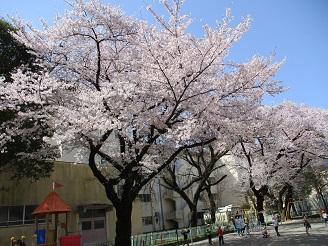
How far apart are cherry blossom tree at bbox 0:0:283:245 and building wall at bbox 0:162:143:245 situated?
5860mm

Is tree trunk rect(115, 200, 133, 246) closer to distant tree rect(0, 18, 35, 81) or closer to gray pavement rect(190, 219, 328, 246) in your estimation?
gray pavement rect(190, 219, 328, 246)

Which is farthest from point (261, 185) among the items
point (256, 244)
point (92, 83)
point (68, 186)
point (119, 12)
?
point (119, 12)

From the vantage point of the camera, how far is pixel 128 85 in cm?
1099

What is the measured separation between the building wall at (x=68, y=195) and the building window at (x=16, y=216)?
0.23 metres

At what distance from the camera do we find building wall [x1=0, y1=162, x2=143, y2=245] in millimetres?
15516

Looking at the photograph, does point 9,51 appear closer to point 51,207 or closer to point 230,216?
point 51,207

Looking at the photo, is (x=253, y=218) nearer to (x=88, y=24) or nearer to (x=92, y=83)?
(x=92, y=83)

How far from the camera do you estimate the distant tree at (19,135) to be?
40.5ft

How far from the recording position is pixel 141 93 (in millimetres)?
11828

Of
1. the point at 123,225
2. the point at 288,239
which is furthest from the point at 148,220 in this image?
the point at 123,225

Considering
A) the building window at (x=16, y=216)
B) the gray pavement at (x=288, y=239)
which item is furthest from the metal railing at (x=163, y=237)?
the building window at (x=16, y=216)

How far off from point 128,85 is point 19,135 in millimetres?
6035

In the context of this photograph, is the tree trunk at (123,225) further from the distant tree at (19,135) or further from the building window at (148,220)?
the building window at (148,220)

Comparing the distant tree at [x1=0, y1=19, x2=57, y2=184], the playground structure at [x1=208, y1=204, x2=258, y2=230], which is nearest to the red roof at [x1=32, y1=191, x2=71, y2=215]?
the distant tree at [x1=0, y1=19, x2=57, y2=184]
